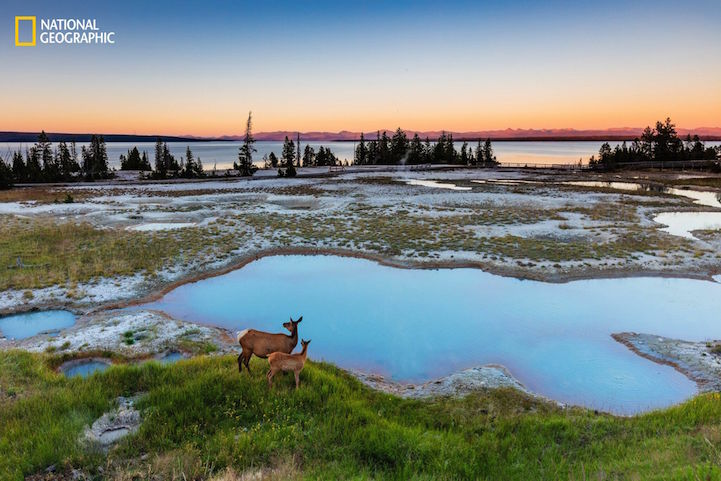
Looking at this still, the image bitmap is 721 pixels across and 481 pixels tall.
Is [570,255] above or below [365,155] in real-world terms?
below

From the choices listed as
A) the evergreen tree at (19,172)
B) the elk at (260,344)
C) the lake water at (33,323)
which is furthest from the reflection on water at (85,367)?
the evergreen tree at (19,172)

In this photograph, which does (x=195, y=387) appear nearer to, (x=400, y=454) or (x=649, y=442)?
(x=400, y=454)

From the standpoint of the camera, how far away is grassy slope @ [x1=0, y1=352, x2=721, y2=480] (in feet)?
20.3

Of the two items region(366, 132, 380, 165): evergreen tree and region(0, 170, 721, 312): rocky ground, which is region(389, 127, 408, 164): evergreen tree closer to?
region(366, 132, 380, 165): evergreen tree

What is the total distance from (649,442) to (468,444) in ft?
10.1

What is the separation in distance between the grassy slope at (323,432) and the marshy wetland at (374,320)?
58 millimetres

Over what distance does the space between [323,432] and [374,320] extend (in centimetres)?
889

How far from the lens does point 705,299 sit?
1784cm

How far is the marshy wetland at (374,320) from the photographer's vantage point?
25.3 feet

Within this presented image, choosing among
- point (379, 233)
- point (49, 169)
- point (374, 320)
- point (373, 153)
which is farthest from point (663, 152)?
point (49, 169)

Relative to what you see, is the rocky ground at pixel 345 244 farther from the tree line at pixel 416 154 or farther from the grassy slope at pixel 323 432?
the tree line at pixel 416 154

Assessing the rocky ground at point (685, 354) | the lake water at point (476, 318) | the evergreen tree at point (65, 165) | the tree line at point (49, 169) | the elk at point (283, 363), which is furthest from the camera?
the evergreen tree at point (65, 165)

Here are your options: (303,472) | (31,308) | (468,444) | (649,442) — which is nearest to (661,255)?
(649,442)

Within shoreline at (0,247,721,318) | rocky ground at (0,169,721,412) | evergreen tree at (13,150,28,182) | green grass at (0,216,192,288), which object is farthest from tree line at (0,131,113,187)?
shoreline at (0,247,721,318)
